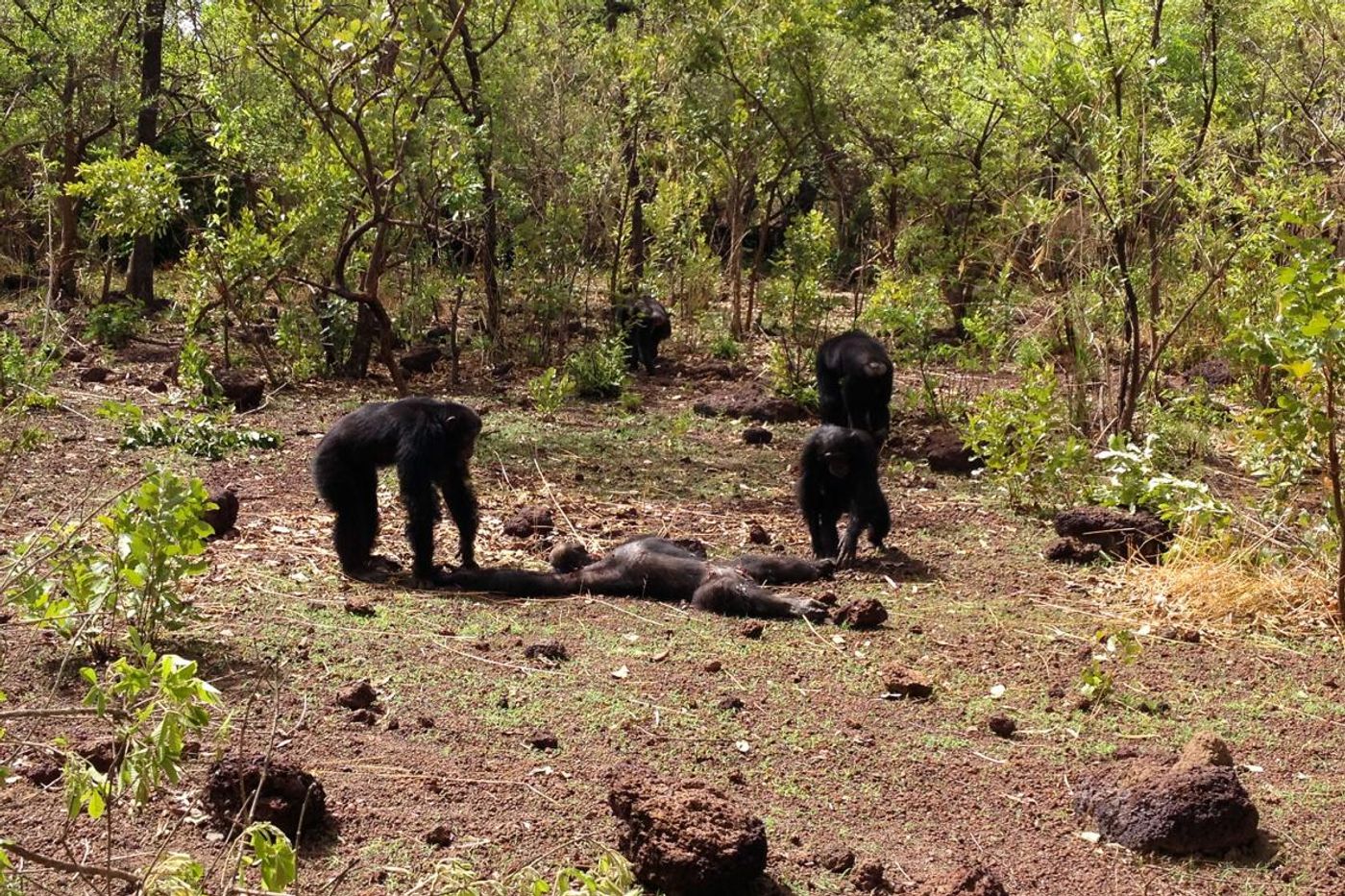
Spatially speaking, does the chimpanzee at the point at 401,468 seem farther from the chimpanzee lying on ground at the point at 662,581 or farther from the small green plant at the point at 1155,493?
the small green plant at the point at 1155,493

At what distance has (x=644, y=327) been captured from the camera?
16391 mm

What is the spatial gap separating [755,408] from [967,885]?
31.3 ft

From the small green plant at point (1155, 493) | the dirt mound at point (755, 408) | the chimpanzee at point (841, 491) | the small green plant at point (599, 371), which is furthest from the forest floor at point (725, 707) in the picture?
the small green plant at point (599, 371)

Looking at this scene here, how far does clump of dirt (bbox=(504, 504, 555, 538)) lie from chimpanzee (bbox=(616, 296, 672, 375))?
657cm

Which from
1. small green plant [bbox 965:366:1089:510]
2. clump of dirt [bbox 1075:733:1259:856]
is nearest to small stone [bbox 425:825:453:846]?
clump of dirt [bbox 1075:733:1259:856]

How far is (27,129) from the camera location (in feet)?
51.5

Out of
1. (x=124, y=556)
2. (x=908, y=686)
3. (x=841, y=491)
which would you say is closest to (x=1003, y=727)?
(x=908, y=686)

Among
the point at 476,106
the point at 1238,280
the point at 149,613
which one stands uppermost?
the point at 476,106

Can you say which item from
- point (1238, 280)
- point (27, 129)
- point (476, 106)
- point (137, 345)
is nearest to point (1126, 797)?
point (1238, 280)

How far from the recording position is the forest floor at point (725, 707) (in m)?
4.84

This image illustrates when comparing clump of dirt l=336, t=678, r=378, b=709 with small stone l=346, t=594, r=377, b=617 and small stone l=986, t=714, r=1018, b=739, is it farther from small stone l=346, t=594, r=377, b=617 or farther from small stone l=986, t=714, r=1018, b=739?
small stone l=986, t=714, r=1018, b=739

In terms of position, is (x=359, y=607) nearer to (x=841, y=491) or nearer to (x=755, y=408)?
(x=841, y=491)

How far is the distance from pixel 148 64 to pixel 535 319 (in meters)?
5.55

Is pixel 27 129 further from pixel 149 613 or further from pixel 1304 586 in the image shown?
pixel 1304 586
